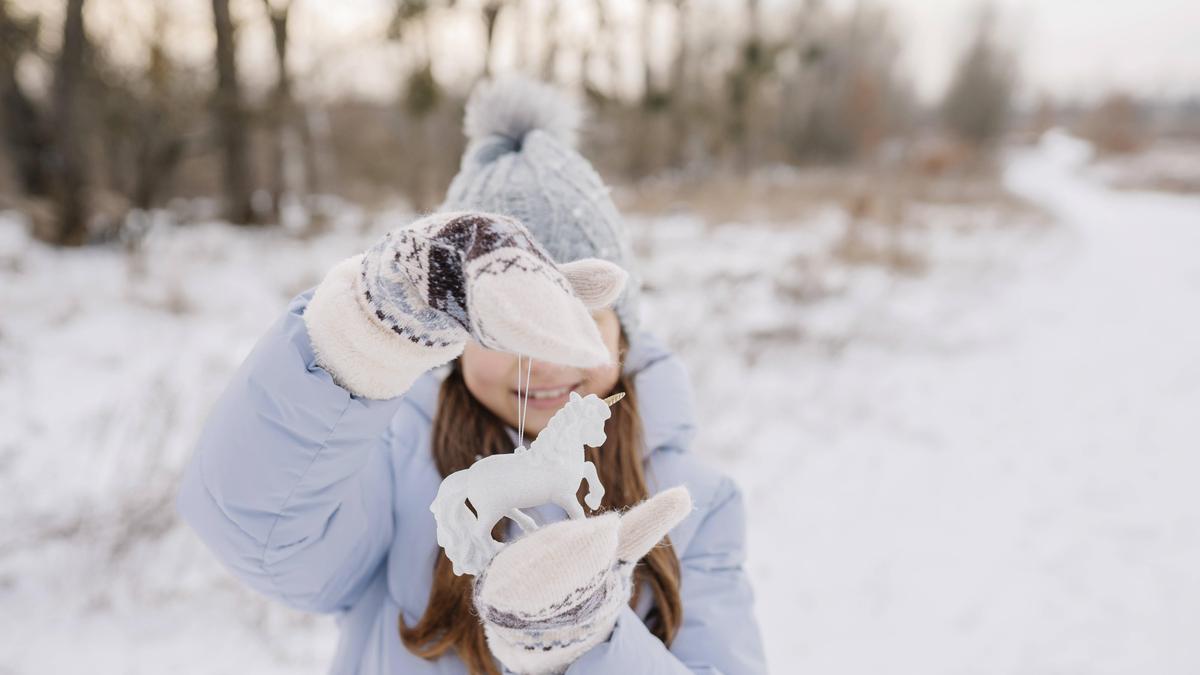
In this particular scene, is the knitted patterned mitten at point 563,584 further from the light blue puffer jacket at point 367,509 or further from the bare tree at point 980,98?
the bare tree at point 980,98

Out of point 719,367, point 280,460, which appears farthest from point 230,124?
point 280,460

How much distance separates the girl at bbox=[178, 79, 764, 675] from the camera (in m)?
0.62

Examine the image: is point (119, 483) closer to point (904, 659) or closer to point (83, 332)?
point (83, 332)

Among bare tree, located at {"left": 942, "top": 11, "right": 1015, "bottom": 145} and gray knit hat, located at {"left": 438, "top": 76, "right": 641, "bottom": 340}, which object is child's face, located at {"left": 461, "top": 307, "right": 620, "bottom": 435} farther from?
bare tree, located at {"left": 942, "top": 11, "right": 1015, "bottom": 145}

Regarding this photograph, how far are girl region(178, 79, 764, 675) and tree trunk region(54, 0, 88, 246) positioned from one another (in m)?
5.61

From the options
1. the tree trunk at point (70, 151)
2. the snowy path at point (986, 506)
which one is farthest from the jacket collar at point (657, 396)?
the tree trunk at point (70, 151)

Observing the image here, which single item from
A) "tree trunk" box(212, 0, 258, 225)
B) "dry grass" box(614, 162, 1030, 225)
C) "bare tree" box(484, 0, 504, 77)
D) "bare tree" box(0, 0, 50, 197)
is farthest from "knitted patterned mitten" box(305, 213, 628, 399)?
"dry grass" box(614, 162, 1030, 225)

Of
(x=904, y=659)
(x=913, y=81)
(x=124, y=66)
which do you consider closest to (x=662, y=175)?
(x=124, y=66)

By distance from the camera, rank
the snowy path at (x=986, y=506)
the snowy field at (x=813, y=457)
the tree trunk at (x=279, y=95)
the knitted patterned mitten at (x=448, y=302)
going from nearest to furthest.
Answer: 1. the knitted patterned mitten at (x=448, y=302)
2. the snowy field at (x=813, y=457)
3. the snowy path at (x=986, y=506)
4. the tree trunk at (x=279, y=95)

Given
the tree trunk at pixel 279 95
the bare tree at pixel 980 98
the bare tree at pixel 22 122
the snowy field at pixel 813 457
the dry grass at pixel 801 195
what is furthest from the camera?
the bare tree at pixel 980 98

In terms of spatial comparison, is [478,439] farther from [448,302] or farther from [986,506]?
[986,506]

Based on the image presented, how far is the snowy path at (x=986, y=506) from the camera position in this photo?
7.42 ft

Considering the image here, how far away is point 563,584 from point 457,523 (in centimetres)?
13

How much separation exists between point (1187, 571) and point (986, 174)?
2495 cm
